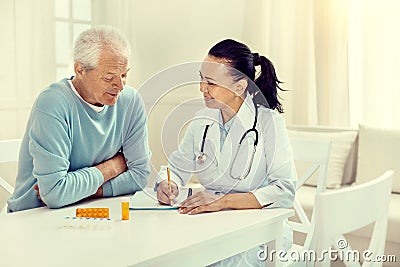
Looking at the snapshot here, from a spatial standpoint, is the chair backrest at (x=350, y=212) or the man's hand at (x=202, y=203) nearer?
the chair backrest at (x=350, y=212)

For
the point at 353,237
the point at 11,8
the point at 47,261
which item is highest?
the point at 11,8

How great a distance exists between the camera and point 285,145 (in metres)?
1.95

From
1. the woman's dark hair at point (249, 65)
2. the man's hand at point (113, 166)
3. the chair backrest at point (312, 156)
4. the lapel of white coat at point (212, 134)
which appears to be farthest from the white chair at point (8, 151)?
the chair backrest at point (312, 156)

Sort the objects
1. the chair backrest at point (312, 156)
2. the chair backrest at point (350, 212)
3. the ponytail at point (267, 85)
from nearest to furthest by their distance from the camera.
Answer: the chair backrest at point (350, 212) → the ponytail at point (267, 85) → the chair backrest at point (312, 156)

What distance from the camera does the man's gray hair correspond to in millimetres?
1955

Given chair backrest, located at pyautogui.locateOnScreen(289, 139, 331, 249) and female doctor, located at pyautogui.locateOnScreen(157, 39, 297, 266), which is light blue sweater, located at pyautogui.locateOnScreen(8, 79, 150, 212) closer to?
female doctor, located at pyautogui.locateOnScreen(157, 39, 297, 266)

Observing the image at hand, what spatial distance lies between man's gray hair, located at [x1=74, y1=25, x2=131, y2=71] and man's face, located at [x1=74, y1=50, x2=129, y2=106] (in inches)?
0.6

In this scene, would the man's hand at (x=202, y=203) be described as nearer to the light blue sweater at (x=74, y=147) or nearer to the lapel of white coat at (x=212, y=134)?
the lapel of white coat at (x=212, y=134)

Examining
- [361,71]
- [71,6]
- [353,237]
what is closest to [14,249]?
[353,237]

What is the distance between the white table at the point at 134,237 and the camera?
138cm

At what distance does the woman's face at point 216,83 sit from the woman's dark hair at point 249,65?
2cm

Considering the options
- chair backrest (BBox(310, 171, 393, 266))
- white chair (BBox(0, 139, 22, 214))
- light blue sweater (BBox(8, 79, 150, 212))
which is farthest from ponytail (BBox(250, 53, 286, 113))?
white chair (BBox(0, 139, 22, 214))

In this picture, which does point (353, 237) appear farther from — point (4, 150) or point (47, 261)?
point (47, 261)

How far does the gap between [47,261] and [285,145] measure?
2.86ft
